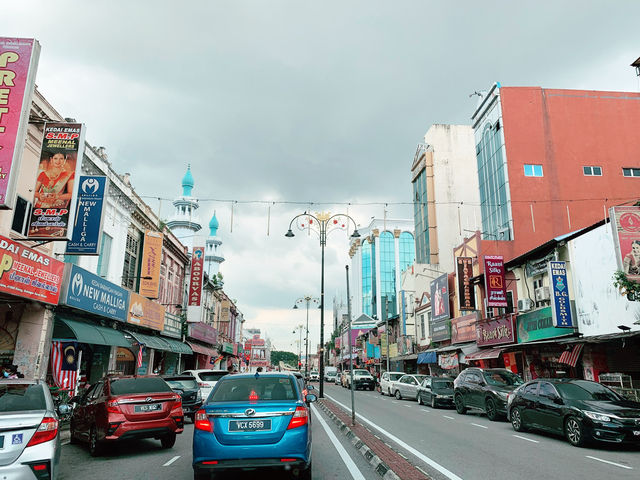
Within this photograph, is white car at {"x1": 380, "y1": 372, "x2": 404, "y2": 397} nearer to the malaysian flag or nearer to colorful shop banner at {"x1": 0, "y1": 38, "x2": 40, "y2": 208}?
the malaysian flag

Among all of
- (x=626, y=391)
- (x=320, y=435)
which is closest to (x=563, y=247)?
(x=626, y=391)

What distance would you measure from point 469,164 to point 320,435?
46.5 m

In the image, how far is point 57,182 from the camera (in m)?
14.7

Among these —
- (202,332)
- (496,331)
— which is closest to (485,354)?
(496,331)

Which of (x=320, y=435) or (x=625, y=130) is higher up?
(x=625, y=130)

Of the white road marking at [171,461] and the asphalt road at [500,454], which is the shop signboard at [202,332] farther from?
the white road marking at [171,461]

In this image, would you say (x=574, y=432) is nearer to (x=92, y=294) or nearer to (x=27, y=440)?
(x=27, y=440)

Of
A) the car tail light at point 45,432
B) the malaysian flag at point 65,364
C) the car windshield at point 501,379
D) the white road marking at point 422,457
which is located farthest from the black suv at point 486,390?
the malaysian flag at point 65,364

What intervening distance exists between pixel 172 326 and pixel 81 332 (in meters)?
15.0

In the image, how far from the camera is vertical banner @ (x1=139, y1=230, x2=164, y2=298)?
Result: 2597 centimetres

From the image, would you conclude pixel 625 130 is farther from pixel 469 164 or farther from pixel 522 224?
pixel 469 164

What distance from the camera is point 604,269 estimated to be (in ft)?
60.9

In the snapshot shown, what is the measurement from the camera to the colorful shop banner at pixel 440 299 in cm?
3494

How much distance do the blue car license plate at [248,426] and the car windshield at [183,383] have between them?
1018 cm
